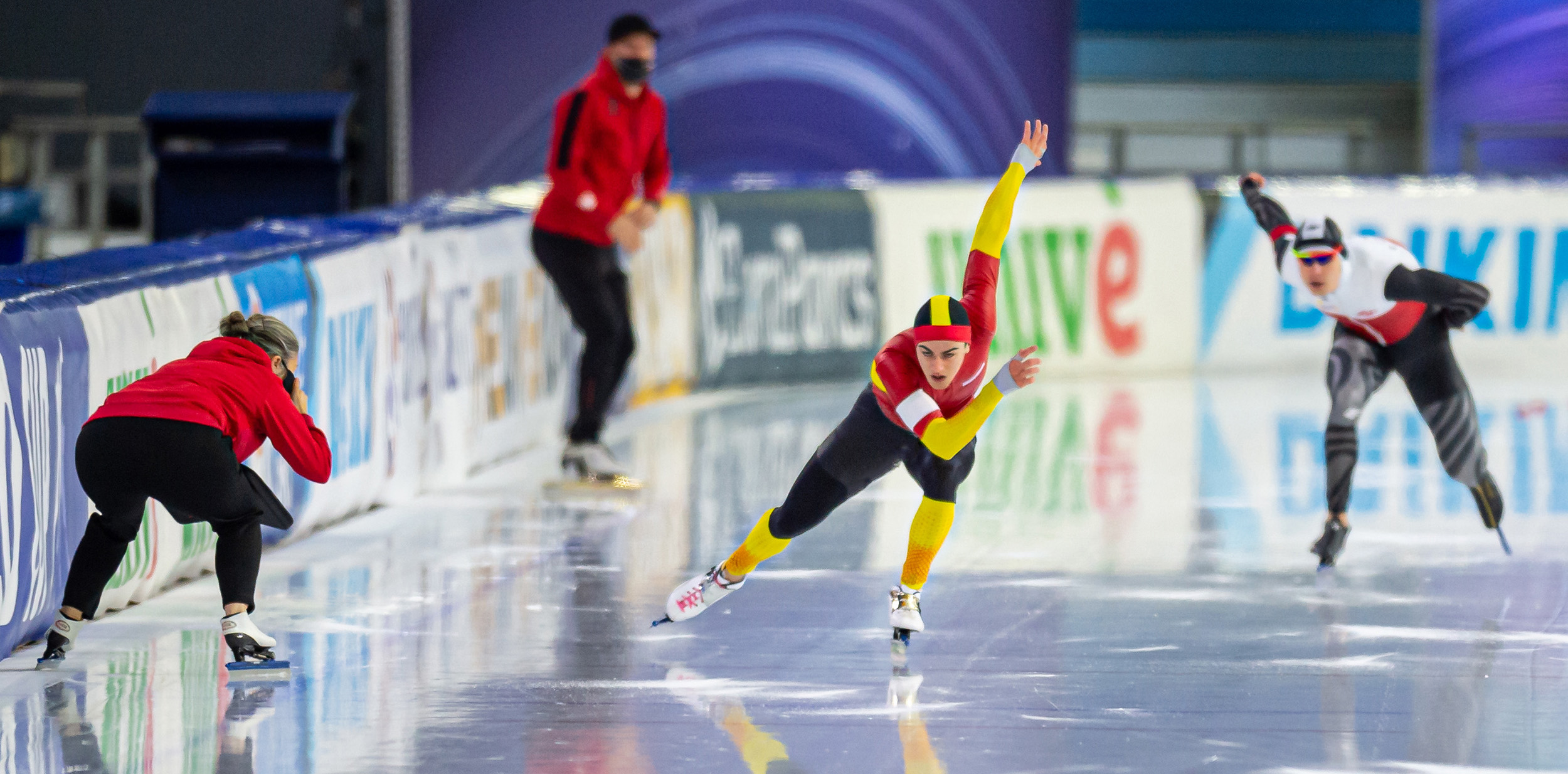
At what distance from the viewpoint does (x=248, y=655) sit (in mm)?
5973

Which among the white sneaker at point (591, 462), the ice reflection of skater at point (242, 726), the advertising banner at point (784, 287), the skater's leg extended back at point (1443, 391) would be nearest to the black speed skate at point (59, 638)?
the ice reflection of skater at point (242, 726)

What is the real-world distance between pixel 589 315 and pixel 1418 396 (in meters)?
3.93

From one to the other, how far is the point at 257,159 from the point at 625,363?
16.8 feet

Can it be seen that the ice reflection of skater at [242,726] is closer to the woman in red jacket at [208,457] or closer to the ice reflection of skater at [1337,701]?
the woman in red jacket at [208,457]

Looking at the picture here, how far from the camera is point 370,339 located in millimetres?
9039

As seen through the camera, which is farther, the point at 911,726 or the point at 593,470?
the point at 593,470

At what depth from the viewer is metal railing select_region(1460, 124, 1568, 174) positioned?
18406 millimetres

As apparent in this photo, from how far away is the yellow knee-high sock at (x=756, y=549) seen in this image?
641cm

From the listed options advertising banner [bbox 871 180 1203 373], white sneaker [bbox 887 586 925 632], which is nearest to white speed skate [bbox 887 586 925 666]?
white sneaker [bbox 887 586 925 632]

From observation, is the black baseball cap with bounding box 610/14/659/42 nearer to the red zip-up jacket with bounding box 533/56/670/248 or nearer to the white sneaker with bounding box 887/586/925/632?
the red zip-up jacket with bounding box 533/56/670/248

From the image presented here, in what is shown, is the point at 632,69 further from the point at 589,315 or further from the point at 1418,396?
the point at 1418,396

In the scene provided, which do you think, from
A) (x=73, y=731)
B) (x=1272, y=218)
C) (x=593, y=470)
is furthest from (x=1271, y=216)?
(x=73, y=731)

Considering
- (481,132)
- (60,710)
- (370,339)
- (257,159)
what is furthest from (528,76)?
(60,710)

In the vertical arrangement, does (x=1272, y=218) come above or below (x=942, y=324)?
above
